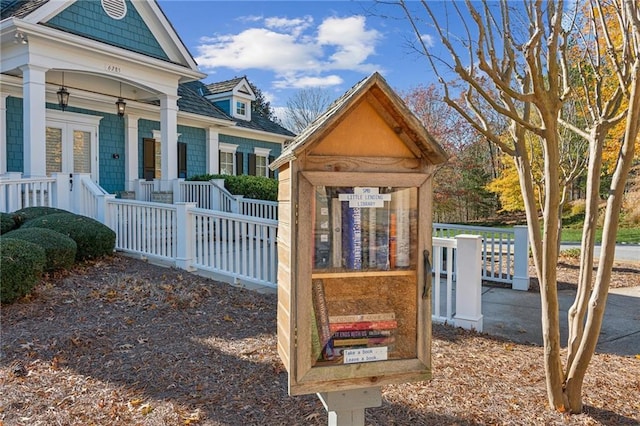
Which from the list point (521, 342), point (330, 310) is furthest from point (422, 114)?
point (330, 310)

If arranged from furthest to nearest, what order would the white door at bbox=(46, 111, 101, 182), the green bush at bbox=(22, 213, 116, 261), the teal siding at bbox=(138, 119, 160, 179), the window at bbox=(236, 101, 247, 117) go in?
the window at bbox=(236, 101, 247, 117)
the teal siding at bbox=(138, 119, 160, 179)
the white door at bbox=(46, 111, 101, 182)
the green bush at bbox=(22, 213, 116, 261)

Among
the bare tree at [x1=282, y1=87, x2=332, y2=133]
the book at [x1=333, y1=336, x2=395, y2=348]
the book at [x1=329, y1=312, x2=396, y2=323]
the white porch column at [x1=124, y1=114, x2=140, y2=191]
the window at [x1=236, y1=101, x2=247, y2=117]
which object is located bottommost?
the book at [x1=333, y1=336, x2=395, y2=348]

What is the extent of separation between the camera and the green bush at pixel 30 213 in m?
6.97

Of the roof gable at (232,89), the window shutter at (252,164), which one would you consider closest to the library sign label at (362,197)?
the window shutter at (252,164)

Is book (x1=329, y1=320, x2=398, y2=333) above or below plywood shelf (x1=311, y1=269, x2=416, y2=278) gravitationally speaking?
below

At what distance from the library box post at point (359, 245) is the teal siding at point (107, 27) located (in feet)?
30.7

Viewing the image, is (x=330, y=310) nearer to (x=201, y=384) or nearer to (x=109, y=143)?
(x=201, y=384)

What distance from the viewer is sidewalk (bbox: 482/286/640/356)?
14.7ft

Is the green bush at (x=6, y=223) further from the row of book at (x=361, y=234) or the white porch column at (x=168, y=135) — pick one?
the row of book at (x=361, y=234)

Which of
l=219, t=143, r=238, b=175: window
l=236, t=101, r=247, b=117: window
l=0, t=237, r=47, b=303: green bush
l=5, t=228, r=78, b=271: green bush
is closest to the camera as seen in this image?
l=0, t=237, r=47, b=303: green bush

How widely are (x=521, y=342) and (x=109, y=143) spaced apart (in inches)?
432

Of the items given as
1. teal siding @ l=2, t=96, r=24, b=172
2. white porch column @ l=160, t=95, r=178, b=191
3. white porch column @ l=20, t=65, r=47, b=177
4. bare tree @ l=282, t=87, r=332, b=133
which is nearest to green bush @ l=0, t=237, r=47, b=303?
white porch column @ l=20, t=65, r=47, b=177

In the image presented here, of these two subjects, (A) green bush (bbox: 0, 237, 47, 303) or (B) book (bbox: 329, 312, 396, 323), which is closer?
(B) book (bbox: 329, 312, 396, 323)

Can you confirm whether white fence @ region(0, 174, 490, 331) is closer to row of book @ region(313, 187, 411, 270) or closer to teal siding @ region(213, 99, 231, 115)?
row of book @ region(313, 187, 411, 270)
